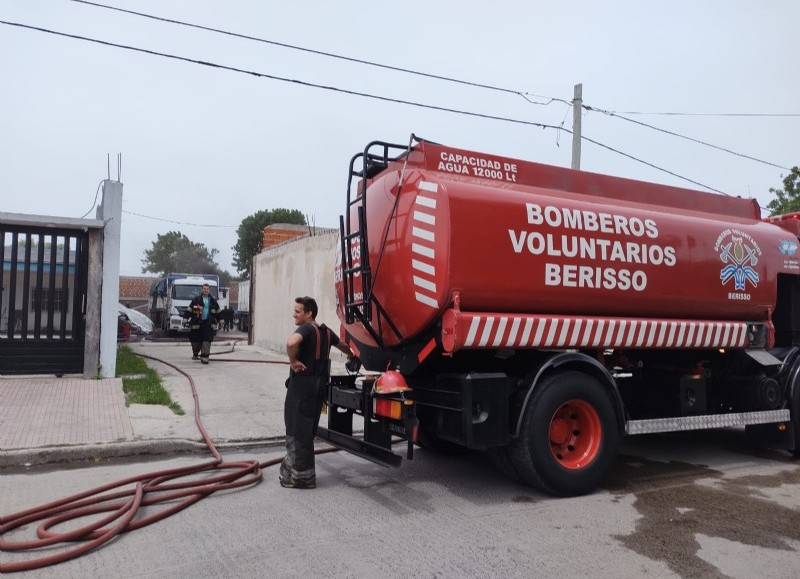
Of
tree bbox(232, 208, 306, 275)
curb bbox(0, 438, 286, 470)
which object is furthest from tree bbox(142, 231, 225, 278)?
curb bbox(0, 438, 286, 470)

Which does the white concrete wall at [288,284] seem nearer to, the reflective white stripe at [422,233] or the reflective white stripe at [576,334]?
the reflective white stripe at [422,233]

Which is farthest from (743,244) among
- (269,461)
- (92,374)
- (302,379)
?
(92,374)

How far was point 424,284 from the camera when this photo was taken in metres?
5.22

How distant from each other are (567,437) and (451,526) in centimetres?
163

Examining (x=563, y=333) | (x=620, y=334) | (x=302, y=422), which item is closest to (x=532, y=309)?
(x=563, y=333)

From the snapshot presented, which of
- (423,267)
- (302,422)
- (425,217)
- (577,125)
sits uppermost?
(577,125)

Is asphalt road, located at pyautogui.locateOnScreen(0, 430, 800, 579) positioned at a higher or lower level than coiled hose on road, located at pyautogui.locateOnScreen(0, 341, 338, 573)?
lower

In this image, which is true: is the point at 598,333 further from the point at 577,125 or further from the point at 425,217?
the point at 577,125

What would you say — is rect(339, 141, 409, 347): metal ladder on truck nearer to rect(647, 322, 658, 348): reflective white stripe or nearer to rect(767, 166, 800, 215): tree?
rect(647, 322, 658, 348): reflective white stripe

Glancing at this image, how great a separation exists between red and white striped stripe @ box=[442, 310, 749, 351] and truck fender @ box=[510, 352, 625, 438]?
116 millimetres

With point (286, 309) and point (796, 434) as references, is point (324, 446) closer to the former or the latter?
point (796, 434)

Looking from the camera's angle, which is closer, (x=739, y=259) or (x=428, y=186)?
(x=428, y=186)

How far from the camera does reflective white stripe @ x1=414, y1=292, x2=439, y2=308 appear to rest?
5137mm

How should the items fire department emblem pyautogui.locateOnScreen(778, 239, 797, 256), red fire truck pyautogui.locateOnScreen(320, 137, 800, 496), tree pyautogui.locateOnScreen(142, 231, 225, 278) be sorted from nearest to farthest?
red fire truck pyautogui.locateOnScreen(320, 137, 800, 496), fire department emblem pyautogui.locateOnScreen(778, 239, 797, 256), tree pyautogui.locateOnScreen(142, 231, 225, 278)
